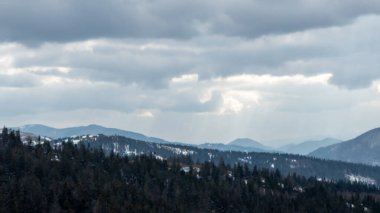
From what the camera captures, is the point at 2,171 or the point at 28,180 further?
the point at 2,171

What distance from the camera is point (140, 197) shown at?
198 m

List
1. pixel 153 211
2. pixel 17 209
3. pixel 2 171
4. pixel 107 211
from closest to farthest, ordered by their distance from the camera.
A: pixel 17 209 < pixel 107 211 < pixel 153 211 < pixel 2 171

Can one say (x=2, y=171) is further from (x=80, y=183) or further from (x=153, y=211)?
(x=153, y=211)

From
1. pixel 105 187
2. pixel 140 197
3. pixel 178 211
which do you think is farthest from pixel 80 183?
pixel 178 211

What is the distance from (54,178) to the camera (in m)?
199

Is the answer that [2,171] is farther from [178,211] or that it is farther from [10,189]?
[178,211]

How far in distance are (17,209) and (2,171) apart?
46183mm

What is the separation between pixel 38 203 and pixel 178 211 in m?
51.8

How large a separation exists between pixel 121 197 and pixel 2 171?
135 ft

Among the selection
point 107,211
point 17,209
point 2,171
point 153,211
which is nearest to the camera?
point 17,209

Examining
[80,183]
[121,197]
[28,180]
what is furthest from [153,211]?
[28,180]

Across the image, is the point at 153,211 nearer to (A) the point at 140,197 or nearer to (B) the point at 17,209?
(A) the point at 140,197

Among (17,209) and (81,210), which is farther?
(81,210)

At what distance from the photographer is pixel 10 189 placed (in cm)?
17175
